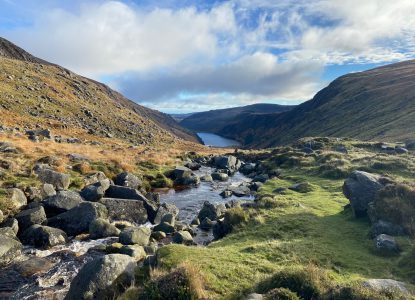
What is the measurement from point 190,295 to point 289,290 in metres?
2.84

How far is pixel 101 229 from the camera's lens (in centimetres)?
2441

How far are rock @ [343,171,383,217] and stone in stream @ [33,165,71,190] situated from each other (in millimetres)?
23951

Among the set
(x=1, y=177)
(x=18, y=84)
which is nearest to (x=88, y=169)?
(x=1, y=177)

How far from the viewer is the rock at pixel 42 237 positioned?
2230 cm

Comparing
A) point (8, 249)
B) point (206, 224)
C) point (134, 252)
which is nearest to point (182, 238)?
point (206, 224)

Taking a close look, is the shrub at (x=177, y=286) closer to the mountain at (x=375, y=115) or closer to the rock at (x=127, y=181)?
the rock at (x=127, y=181)

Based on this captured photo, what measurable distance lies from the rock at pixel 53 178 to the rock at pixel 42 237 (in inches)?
388

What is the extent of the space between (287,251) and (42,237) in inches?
586

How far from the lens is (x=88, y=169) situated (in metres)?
41.2

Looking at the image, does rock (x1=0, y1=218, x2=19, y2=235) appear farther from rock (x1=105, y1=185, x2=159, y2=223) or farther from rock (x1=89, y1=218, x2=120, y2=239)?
rock (x1=105, y1=185, x2=159, y2=223)

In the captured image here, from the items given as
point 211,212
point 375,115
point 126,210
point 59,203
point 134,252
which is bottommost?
point 211,212

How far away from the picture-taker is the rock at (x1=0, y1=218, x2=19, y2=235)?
22.9 meters

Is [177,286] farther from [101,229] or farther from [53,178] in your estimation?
[53,178]

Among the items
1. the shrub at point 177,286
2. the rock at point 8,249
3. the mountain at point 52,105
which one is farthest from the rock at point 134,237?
the mountain at point 52,105
